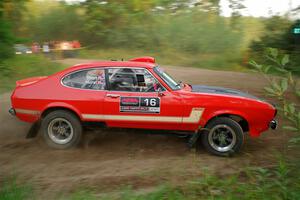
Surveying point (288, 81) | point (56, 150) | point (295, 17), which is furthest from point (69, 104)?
point (295, 17)

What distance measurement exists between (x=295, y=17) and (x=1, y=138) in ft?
44.6

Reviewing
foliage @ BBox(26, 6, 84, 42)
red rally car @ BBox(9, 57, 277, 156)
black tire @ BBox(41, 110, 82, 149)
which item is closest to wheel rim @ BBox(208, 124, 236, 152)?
red rally car @ BBox(9, 57, 277, 156)

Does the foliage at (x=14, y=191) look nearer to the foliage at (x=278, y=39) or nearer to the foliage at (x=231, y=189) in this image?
the foliage at (x=231, y=189)

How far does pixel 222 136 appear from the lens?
22.0 ft

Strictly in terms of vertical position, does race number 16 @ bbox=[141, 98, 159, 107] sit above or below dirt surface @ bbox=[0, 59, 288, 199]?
above

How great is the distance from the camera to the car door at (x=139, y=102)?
21.7 feet

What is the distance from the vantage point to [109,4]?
872 inches

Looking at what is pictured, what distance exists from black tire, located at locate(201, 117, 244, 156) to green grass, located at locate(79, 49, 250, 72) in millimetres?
10354

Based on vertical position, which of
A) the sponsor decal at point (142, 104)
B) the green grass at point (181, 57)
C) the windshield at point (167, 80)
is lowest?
the sponsor decal at point (142, 104)

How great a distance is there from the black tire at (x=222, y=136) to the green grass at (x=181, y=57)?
10.4 m

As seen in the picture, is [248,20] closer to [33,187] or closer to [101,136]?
[101,136]

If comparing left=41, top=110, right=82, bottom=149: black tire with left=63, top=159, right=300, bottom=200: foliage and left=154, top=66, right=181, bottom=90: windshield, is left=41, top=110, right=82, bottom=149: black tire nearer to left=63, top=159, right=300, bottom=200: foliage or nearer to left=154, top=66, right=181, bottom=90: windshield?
left=154, top=66, right=181, bottom=90: windshield

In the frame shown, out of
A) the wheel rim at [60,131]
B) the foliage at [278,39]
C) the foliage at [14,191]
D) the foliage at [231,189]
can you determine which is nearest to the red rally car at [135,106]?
the wheel rim at [60,131]

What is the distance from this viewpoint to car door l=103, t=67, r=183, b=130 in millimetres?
6621
